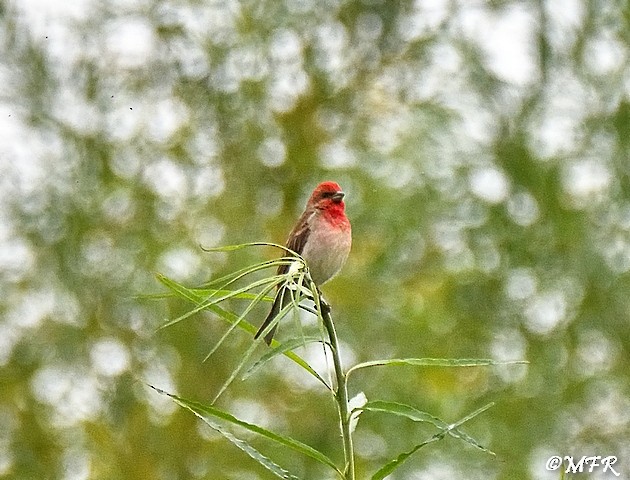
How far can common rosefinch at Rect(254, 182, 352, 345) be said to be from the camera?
4723 millimetres

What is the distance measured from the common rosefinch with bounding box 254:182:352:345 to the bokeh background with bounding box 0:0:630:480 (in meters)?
2.94

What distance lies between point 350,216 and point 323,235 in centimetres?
360

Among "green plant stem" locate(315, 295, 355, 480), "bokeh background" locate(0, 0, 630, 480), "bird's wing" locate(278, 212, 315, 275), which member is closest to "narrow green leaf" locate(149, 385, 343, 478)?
"green plant stem" locate(315, 295, 355, 480)

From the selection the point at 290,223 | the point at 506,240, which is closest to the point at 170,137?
the point at 290,223

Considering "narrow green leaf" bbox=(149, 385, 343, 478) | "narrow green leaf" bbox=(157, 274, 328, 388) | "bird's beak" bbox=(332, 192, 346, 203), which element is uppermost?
"bird's beak" bbox=(332, 192, 346, 203)

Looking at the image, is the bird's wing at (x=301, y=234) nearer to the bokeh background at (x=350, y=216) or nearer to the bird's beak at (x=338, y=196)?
the bird's beak at (x=338, y=196)

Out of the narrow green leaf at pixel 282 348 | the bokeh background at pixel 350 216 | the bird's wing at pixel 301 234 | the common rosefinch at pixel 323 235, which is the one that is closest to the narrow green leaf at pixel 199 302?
the narrow green leaf at pixel 282 348

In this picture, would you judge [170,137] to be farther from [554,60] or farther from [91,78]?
[554,60]

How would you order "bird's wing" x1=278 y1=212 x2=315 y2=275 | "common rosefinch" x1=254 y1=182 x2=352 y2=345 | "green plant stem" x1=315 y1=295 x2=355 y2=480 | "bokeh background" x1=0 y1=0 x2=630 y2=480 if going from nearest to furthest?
"green plant stem" x1=315 y1=295 x2=355 y2=480 < "common rosefinch" x1=254 y1=182 x2=352 y2=345 < "bird's wing" x1=278 y1=212 x2=315 y2=275 < "bokeh background" x1=0 y1=0 x2=630 y2=480

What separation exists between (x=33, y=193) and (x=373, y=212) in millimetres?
2317

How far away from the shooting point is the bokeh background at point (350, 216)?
26.5 ft

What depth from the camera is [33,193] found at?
8.52 metres

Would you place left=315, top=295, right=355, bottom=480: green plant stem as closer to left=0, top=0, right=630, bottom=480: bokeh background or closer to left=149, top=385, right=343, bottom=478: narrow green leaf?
left=149, top=385, right=343, bottom=478: narrow green leaf

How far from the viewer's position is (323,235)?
4.75 meters
